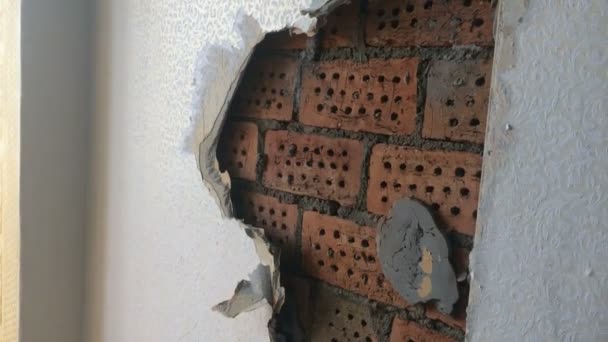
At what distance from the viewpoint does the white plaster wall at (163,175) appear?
85cm

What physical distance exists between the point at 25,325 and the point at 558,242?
133 cm

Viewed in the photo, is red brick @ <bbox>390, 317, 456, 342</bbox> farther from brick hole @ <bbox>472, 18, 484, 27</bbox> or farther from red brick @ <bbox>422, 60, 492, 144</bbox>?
brick hole @ <bbox>472, 18, 484, 27</bbox>

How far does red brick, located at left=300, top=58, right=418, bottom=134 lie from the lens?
25.2 inches

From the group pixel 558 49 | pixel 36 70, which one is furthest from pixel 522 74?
pixel 36 70

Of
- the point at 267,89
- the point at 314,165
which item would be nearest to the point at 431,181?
the point at 314,165

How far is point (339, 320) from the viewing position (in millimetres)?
736

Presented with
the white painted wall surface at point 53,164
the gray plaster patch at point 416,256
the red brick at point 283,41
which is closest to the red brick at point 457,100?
the gray plaster patch at point 416,256

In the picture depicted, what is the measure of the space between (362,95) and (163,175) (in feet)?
1.71

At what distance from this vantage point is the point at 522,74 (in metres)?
0.50

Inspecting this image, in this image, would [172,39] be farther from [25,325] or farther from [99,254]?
[25,325]

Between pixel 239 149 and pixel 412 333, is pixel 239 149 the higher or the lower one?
the higher one

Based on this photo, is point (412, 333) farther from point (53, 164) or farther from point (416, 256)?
point (53, 164)

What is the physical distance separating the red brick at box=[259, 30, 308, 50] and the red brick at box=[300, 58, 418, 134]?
4 cm

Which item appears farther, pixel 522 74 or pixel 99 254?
pixel 99 254
